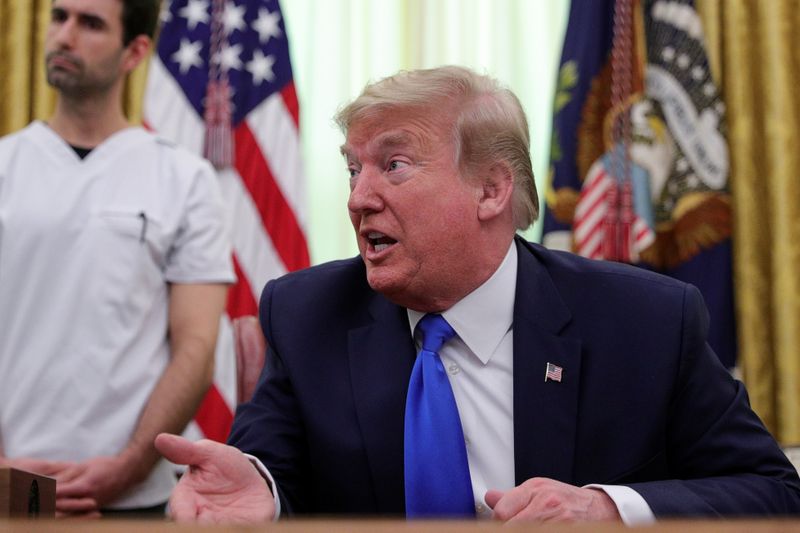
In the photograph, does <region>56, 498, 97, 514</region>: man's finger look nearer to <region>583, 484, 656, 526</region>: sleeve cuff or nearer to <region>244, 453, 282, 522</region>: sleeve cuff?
<region>244, 453, 282, 522</region>: sleeve cuff

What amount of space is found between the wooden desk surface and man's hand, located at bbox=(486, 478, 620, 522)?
74 cm

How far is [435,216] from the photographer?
6.33 feet

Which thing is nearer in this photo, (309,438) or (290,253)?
(309,438)

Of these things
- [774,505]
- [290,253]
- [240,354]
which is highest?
[290,253]

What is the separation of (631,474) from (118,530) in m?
1.27

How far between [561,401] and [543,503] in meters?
0.38

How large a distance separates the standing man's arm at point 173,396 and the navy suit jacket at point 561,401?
604 mm

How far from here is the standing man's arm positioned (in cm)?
247

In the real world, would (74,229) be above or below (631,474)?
above

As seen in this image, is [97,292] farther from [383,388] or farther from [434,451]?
[434,451]

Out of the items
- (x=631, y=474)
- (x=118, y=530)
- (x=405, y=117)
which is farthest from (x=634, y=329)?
(x=118, y=530)

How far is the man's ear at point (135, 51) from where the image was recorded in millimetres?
2988

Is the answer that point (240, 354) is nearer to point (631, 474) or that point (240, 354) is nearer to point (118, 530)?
point (631, 474)

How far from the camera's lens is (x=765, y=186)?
395 centimetres
